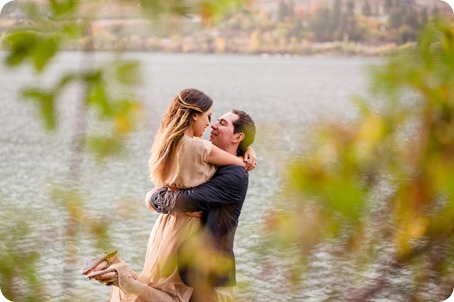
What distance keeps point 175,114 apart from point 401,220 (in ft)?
5.91

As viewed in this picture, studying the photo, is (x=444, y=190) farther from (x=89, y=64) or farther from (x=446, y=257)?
A: (x=89, y=64)

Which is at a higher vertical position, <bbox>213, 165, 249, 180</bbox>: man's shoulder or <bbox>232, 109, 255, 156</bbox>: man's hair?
<bbox>232, 109, 255, 156</bbox>: man's hair

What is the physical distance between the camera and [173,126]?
257cm

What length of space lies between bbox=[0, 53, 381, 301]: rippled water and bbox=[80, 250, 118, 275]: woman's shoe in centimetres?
11

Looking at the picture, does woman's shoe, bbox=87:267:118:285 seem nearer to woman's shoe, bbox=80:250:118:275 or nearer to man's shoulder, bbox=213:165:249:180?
woman's shoe, bbox=80:250:118:275

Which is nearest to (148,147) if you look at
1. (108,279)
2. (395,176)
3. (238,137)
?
(238,137)

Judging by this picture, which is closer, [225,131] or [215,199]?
[215,199]

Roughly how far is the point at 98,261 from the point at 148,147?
1773cm

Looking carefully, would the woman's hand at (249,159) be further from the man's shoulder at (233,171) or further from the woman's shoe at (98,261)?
the woman's shoe at (98,261)

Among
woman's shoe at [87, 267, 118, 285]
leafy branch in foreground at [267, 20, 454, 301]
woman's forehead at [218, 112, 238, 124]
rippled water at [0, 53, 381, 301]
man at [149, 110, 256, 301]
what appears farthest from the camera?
woman's forehead at [218, 112, 238, 124]

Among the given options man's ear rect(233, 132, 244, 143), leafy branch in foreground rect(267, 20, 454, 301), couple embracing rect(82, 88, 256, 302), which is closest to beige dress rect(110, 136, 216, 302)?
couple embracing rect(82, 88, 256, 302)

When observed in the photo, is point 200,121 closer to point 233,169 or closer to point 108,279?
point 233,169

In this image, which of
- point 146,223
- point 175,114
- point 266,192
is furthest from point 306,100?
point 175,114

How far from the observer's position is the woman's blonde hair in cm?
256
